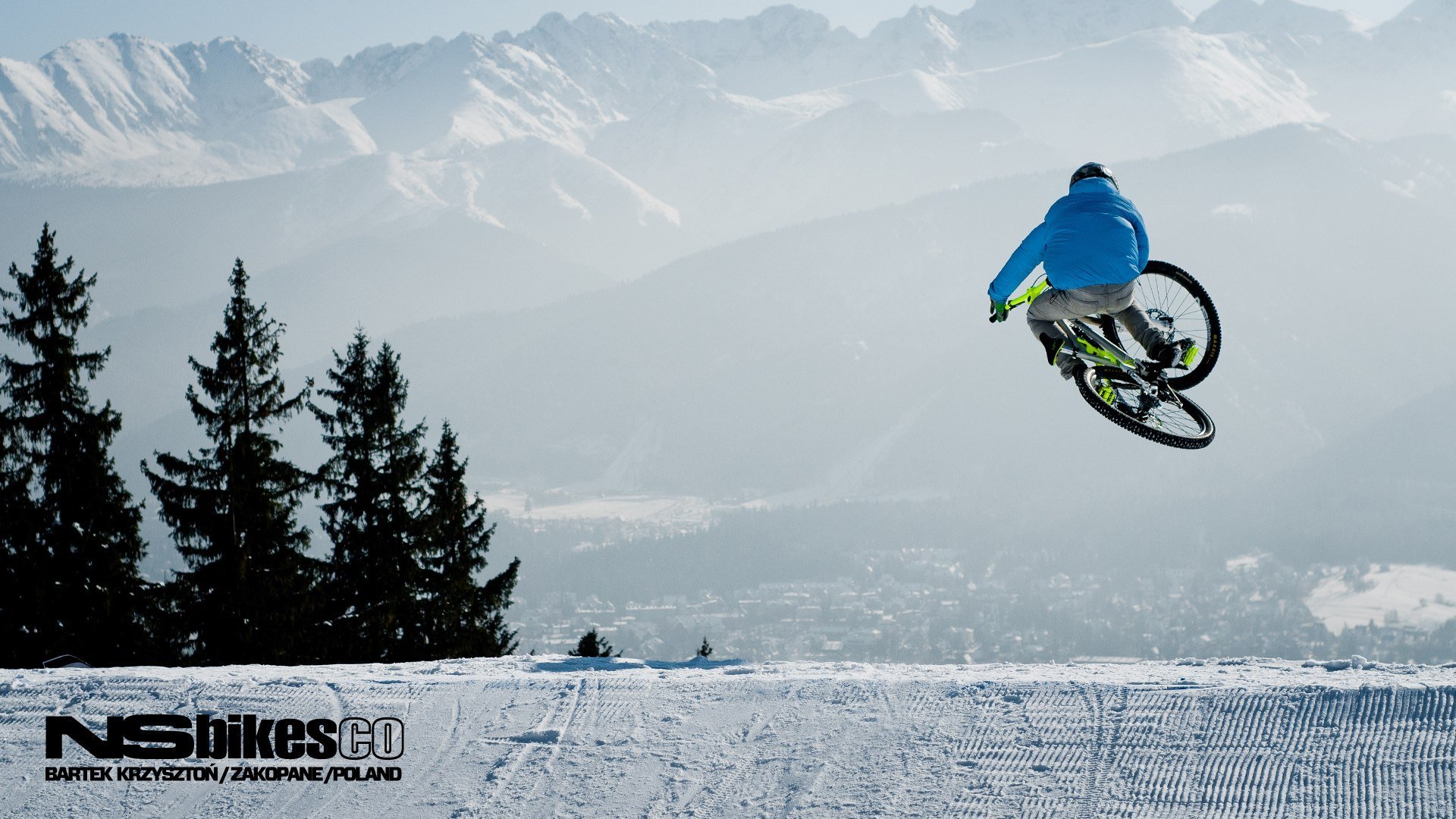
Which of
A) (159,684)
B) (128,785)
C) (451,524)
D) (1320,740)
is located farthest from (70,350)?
(1320,740)

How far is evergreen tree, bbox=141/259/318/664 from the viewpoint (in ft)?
71.1

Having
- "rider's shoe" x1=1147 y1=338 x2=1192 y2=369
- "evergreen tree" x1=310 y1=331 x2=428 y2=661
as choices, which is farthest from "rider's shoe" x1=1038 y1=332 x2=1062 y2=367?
"evergreen tree" x1=310 y1=331 x2=428 y2=661

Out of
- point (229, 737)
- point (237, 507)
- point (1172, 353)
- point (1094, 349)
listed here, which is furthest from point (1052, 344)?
point (237, 507)

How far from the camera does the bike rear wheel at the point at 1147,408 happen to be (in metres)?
10.9

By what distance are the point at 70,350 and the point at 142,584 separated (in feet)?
15.8

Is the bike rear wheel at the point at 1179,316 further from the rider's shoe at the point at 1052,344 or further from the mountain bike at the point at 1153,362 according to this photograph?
the rider's shoe at the point at 1052,344

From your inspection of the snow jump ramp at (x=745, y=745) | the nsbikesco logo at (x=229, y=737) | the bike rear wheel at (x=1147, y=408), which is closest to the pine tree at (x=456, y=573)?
the snow jump ramp at (x=745, y=745)

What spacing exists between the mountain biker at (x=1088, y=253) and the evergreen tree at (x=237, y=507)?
16.0m

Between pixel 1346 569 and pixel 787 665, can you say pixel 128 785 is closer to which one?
pixel 787 665

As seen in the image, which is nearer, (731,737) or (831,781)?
(831,781)

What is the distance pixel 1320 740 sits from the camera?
914 cm

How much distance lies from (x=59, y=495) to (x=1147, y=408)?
20.3 meters

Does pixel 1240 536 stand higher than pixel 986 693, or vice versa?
pixel 986 693

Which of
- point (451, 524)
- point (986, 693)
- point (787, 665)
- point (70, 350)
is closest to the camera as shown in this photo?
point (986, 693)
